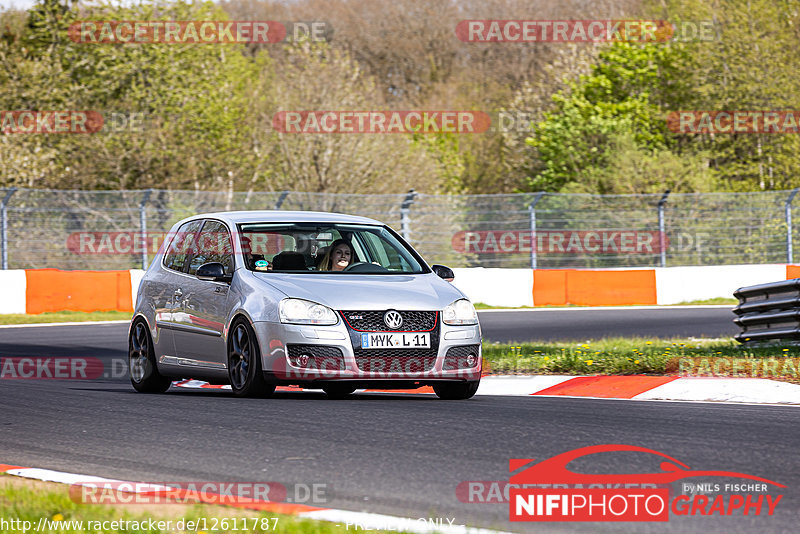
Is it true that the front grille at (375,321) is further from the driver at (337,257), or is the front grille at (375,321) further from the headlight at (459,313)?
the driver at (337,257)

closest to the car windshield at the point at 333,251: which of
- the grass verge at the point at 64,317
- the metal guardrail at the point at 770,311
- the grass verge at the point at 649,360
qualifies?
the grass verge at the point at 649,360

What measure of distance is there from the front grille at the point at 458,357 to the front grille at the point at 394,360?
0.52ft

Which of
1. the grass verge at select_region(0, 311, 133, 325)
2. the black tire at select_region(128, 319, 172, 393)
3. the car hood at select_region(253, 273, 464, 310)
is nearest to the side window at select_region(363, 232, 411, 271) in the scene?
the car hood at select_region(253, 273, 464, 310)

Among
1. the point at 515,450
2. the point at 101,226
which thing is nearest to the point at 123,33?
the point at 101,226

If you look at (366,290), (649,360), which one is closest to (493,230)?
(649,360)

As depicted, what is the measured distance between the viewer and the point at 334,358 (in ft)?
30.2

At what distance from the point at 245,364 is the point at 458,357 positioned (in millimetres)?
1601

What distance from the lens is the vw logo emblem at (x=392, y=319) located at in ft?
30.5

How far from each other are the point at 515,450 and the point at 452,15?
97.8 metres

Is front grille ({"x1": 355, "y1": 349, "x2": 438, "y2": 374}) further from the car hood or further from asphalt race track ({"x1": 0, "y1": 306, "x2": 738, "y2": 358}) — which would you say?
asphalt race track ({"x1": 0, "y1": 306, "x2": 738, "y2": 358})

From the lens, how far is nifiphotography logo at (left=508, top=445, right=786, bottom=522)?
5.36 metres

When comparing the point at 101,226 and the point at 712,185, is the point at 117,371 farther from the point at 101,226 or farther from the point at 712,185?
the point at 712,185

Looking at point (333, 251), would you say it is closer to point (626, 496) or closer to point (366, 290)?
point (366, 290)

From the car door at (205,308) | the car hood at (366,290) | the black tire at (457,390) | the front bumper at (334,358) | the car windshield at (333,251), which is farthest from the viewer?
the car windshield at (333,251)
